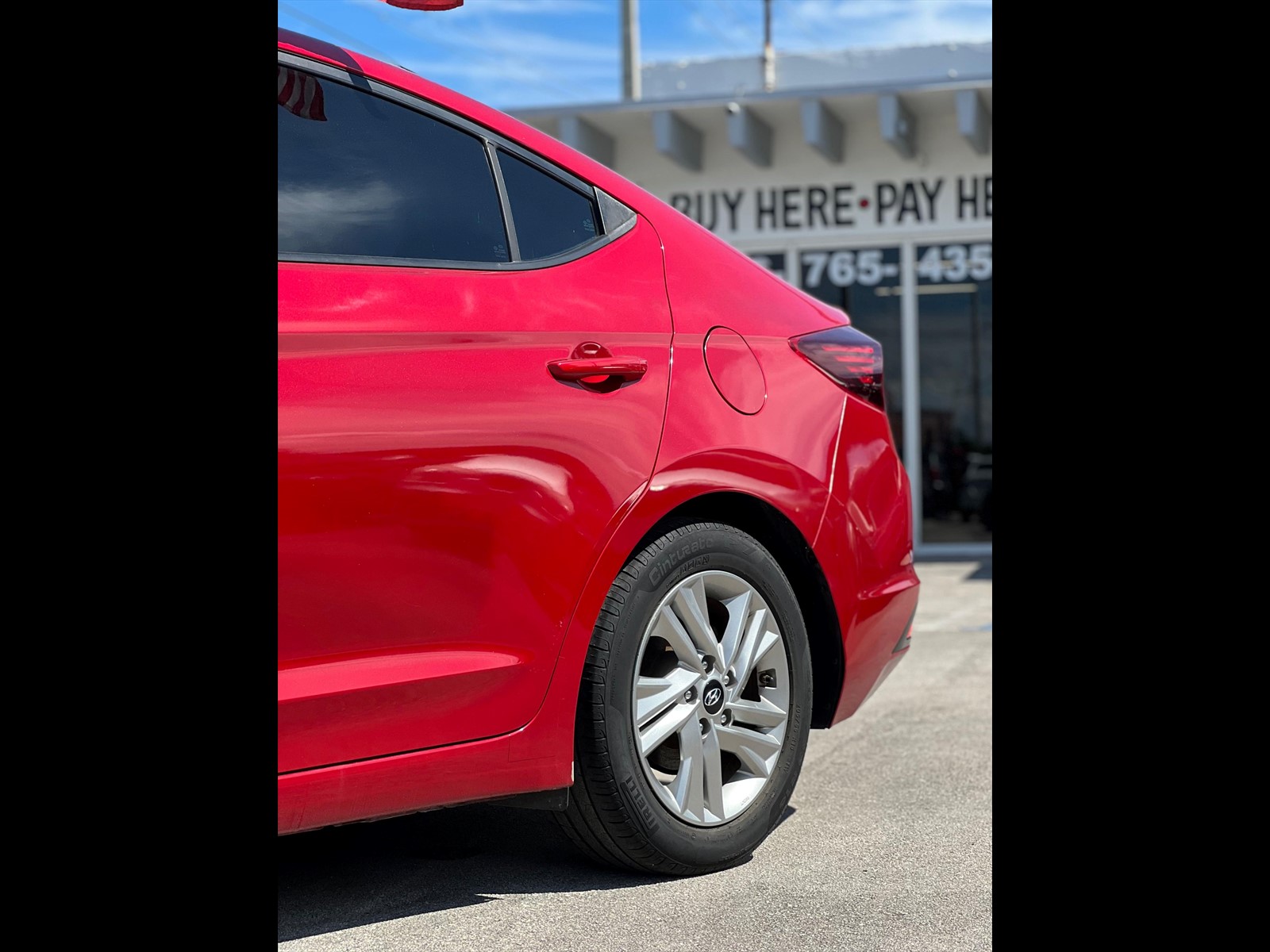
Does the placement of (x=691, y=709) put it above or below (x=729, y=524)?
below

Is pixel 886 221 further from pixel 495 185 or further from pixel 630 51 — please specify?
pixel 495 185

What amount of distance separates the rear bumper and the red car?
1cm

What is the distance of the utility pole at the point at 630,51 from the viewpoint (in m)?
17.3

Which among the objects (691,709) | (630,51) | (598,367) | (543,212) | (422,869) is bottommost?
(422,869)

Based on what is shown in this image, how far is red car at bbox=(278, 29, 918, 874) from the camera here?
2.26 m

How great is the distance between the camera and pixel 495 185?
266 centimetres

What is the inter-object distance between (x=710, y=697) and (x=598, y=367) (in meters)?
0.74

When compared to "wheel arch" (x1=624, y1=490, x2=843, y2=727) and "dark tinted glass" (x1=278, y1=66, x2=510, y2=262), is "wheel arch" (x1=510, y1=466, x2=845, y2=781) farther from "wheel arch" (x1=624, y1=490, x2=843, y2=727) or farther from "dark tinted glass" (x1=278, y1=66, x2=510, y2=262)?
"dark tinted glass" (x1=278, y1=66, x2=510, y2=262)

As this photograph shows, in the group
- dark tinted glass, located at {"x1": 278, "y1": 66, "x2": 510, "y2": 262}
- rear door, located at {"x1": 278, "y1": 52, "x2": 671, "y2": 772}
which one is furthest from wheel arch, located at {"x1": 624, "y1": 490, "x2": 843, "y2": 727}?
dark tinted glass, located at {"x1": 278, "y1": 66, "x2": 510, "y2": 262}

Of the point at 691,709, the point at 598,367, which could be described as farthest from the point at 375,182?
the point at 691,709
